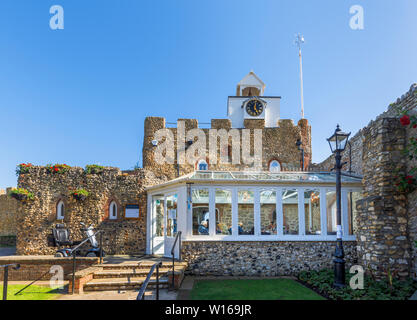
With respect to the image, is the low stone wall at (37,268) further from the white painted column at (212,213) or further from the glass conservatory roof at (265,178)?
the white painted column at (212,213)

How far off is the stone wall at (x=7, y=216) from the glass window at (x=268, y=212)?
1658 centimetres

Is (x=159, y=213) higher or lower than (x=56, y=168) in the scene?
Answer: lower

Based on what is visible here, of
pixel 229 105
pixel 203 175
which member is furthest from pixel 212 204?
pixel 229 105

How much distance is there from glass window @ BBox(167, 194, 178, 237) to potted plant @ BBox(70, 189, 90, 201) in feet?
11.6

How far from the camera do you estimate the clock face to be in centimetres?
1861

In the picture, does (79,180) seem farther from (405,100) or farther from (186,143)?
(405,100)

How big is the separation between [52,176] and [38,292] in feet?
18.7

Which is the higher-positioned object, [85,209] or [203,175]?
[203,175]

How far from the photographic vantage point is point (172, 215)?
1004cm

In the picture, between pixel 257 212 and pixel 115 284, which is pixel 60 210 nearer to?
pixel 115 284

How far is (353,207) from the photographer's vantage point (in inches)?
375

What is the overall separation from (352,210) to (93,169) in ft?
31.0

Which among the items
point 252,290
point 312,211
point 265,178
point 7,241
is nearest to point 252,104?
point 265,178

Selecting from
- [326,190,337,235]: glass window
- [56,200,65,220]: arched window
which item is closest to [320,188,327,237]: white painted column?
[326,190,337,235]: glass window
